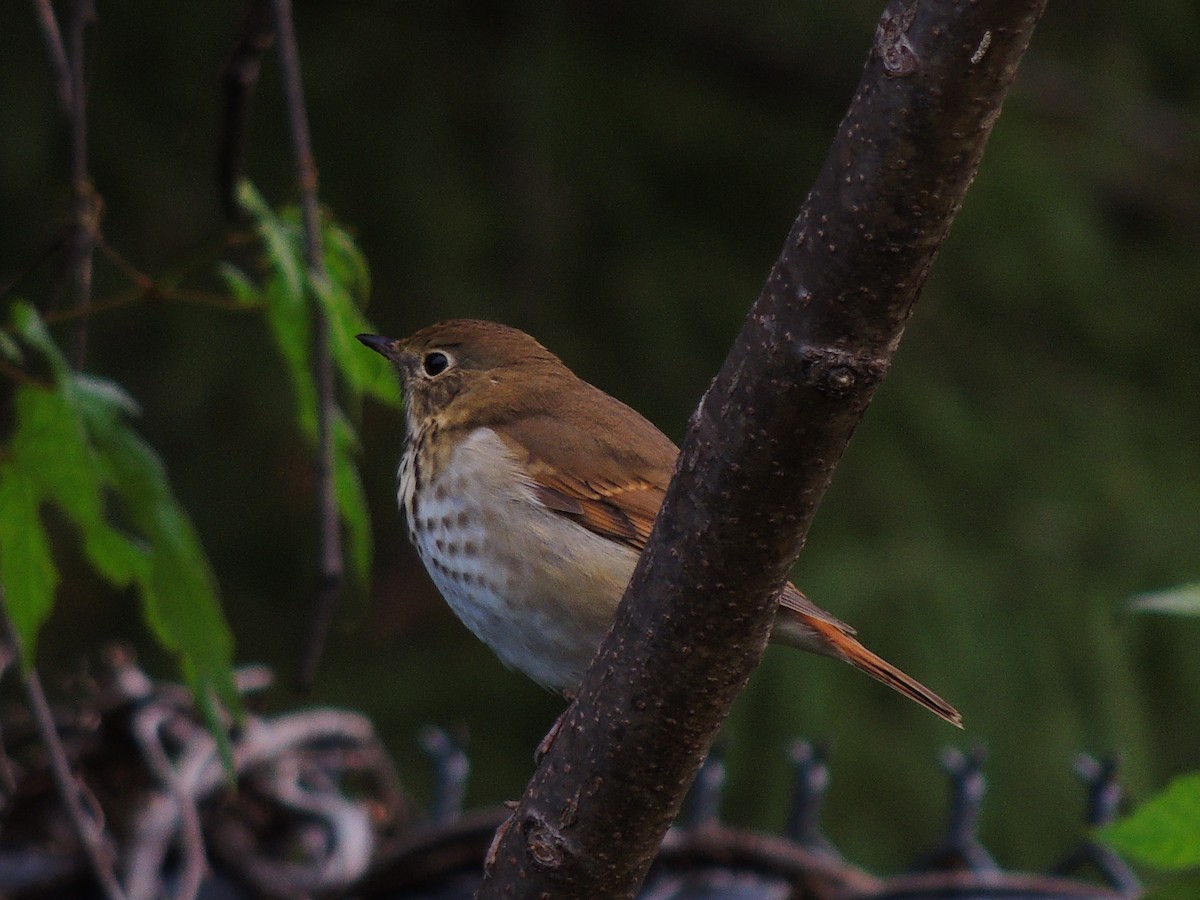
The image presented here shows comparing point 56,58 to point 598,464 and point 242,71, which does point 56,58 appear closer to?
point 242,71

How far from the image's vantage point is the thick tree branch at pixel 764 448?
31.9 inches

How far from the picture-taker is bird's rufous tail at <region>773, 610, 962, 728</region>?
6.38 ft

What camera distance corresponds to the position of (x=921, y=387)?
4012mm

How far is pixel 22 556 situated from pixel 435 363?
42.8 inches

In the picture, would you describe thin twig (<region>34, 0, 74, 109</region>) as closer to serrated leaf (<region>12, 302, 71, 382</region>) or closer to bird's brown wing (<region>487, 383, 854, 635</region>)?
serrated leaf (<region>12, 302, 71, 382</region>)

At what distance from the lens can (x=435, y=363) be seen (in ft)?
7.87

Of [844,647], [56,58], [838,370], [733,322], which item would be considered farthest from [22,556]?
[733,322]

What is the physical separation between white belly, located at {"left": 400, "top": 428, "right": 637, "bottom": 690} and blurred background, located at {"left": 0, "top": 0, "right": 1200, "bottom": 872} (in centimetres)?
163

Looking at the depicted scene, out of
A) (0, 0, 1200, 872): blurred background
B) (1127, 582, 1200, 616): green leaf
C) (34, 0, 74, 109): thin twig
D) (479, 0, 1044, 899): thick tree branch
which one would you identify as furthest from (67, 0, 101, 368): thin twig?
(0, 0, 1200, 872): blurred background

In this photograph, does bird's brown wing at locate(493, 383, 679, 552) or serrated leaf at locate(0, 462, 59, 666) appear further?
bird's brown wing at locate(493, 383, 679, 552)

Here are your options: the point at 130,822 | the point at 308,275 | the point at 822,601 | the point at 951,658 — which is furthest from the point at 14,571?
the point at 951,658

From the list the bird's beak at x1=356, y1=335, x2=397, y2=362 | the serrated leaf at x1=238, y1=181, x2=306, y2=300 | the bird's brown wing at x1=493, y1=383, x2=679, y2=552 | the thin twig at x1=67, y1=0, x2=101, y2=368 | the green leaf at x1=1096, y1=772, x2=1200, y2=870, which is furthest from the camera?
the bird's beak at x1=356, y1=335, x2=397, y2=362

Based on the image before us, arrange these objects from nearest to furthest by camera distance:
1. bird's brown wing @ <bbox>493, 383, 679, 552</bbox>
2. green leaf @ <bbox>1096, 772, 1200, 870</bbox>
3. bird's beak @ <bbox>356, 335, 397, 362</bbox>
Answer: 1. green leaf @ <bbox>1096, 772, 1200, 870</bbox>
2. bird's brown wing @ <bbox>493, 383, 679, 552</bbox>
3. bird's beak @ <bbox>356, 335, 397, 362</bbox>

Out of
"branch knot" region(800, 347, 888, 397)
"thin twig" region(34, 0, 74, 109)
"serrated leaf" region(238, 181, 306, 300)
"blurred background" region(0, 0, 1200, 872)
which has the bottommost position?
"blurred background" region(0, 0, 1200, 872)
